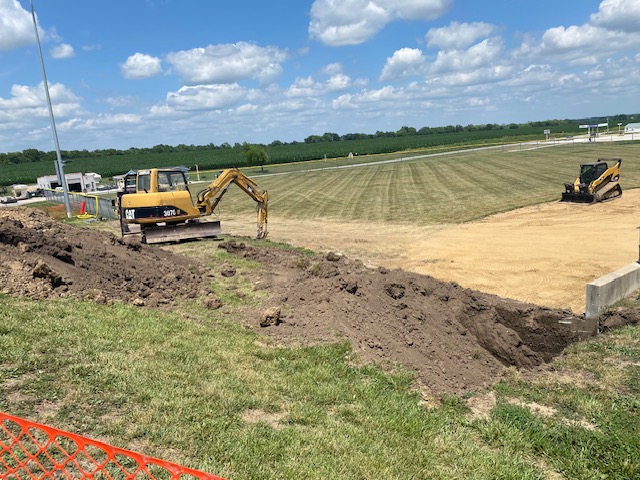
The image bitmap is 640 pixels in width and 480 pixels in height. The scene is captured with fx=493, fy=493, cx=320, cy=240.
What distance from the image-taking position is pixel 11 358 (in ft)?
20.2

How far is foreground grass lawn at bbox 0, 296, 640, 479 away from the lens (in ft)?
16.7

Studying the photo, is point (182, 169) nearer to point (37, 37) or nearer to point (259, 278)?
point (259, 278)

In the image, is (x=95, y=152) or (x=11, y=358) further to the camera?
(x=95, y=152)

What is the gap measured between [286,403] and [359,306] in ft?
11.8

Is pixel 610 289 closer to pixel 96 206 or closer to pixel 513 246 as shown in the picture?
pixel 513 246

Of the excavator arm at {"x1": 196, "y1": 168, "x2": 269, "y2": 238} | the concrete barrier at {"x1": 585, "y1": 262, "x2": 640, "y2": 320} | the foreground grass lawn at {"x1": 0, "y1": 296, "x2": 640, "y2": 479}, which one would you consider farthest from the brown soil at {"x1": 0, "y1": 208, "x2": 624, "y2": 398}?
the excavator arm at {"x1": 196, "y1": 168, "x2": 269, "y2": 238}

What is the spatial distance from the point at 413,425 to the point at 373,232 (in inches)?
657

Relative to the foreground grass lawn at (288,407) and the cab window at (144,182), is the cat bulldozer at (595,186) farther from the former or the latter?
the cab window at (144,182)

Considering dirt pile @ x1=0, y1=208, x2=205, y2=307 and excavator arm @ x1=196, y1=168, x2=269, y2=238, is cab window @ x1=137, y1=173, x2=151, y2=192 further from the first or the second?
dirt pile @ x1=0, y1=208, x2=205, y2=307

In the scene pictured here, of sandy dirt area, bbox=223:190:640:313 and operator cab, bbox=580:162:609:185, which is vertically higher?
operator cab, bbox=580:162:609:185

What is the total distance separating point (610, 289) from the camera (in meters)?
10.6

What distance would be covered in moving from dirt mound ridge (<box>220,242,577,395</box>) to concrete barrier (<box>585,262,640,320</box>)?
0.58 metres

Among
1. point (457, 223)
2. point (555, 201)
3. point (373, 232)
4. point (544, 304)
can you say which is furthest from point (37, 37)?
point (555, 201)

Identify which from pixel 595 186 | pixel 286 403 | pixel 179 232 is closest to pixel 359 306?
pixel 286 403
